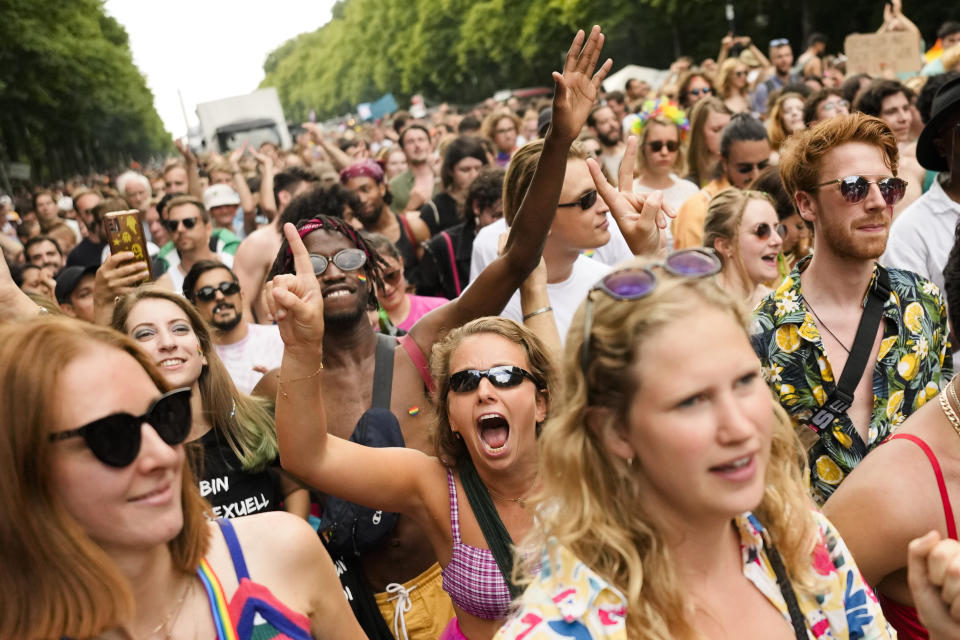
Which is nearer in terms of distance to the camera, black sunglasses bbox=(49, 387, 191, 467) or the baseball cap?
black sunglasses bbox=(49, 387, 191, 467)

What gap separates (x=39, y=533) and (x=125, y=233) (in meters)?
2.53

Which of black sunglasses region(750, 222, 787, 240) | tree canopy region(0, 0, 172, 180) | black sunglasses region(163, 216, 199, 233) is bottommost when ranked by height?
black sunglasses region(750, 222, 787, 240)

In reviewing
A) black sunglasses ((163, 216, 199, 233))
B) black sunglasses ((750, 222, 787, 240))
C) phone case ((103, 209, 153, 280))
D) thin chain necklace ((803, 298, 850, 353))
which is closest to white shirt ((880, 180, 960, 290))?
black sunglasses ((750, 222, 787, 240))

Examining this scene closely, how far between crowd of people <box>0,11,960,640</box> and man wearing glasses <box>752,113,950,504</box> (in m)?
0.01

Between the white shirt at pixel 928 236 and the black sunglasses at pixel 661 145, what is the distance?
270cm

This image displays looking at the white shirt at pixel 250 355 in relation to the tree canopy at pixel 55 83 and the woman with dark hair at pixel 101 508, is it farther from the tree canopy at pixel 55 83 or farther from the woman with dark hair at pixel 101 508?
the tree canopy at pixel 55 83

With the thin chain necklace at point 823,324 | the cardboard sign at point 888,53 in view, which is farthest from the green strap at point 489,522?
the cardboard sign at point 888,53

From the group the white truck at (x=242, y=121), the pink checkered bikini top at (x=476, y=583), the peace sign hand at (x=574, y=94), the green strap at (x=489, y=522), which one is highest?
the white truck at (x=242, y=121)

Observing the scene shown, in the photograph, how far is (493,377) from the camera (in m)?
3.03

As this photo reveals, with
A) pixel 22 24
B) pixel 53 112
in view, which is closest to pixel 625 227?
pixel 22 24

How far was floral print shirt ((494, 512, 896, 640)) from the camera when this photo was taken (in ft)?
5.87

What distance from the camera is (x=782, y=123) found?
8.05 metres

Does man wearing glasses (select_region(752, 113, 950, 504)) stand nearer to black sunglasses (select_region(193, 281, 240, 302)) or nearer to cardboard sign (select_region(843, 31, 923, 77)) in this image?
black sunglasses (select_region(193, 281, 240, 302))

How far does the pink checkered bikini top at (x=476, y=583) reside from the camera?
107 inches
